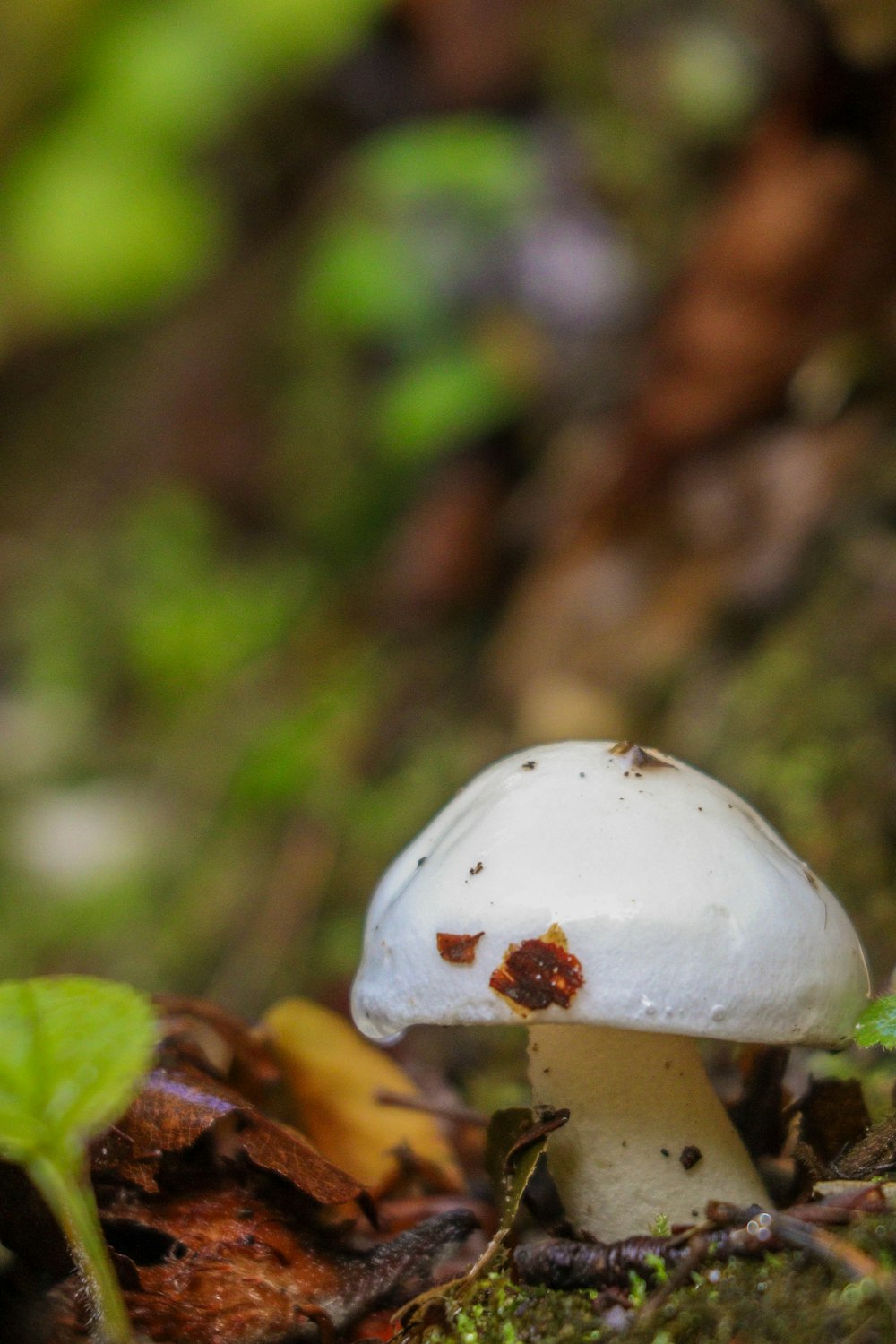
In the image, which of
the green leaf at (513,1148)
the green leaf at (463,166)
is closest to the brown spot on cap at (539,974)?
the green leaf at (513,1148)

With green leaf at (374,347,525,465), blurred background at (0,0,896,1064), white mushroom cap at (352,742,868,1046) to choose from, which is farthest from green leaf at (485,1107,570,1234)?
green leaf at (374,347,525,465)

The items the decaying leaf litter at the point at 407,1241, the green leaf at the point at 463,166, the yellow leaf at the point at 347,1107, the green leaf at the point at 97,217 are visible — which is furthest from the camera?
the green leaf at the point at 97,217

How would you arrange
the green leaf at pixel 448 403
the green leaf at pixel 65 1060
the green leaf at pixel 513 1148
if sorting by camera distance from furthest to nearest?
the green leaf at pixel 448 403 < the green leaf at pixel 513 1148 < the green leaf at pixel 65 1060

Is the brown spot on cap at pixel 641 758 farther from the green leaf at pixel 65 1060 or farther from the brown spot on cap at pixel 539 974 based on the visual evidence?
the green leaf at pixel 65 1060

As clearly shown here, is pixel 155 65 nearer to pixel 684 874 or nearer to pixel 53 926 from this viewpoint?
pixel 53 926

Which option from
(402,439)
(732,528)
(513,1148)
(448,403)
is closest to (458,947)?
(513,1148)

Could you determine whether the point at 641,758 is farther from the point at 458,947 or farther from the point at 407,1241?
the point at 407,1241
